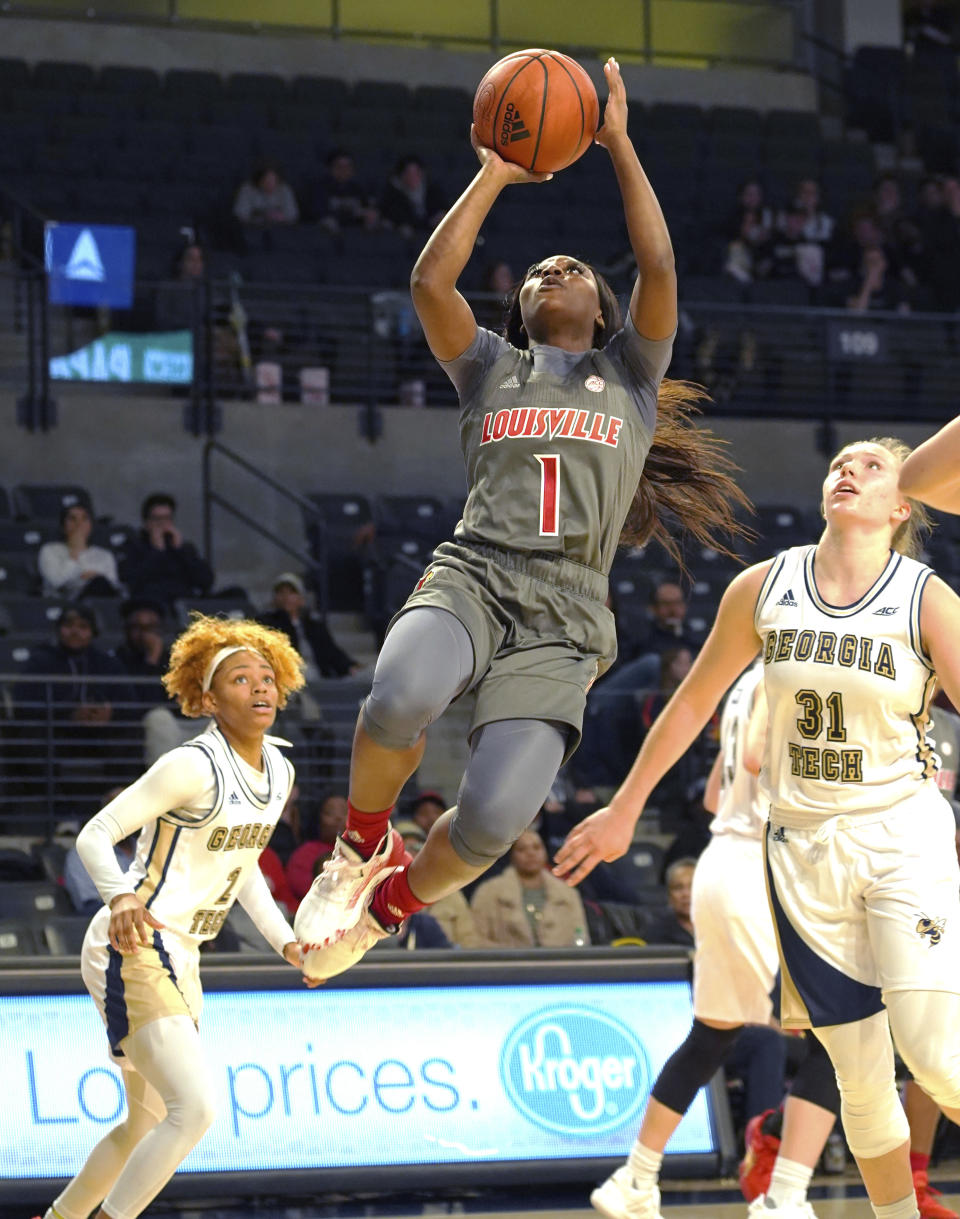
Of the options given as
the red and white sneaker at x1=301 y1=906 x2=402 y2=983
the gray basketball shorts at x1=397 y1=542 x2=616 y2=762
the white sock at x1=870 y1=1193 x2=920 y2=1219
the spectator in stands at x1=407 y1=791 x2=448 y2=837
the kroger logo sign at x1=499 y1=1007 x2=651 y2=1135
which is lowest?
the kroger logo sign at x1=499 y1=1007 x2=651 y2=1135

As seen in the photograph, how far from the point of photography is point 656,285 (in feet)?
13.3

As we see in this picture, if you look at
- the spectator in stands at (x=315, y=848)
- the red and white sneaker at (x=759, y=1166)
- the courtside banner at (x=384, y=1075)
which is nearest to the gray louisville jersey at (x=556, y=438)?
the red and white sneaker at (x=759, y=1166)

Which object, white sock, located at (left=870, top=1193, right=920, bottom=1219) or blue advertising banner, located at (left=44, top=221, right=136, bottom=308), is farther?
blue advertising banner, located at (left=44, top=221, right=136, bottom=308)

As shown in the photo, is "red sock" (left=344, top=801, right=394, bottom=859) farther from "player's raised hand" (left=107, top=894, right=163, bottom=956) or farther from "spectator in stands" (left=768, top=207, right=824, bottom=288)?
"spectator in stands" (left=768, top=207, right=824, bottom=288)

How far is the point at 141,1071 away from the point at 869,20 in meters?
15.3

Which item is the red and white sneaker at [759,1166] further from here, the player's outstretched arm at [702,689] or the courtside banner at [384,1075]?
the player's outstretched arm at [702,689]

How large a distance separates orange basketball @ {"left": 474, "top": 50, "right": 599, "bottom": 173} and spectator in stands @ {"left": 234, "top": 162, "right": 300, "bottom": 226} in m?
10.1

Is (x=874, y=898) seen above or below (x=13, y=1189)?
above

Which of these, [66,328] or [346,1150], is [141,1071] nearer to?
[346,1150]

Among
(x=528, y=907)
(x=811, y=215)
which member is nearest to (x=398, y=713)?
(x=528, y=907)

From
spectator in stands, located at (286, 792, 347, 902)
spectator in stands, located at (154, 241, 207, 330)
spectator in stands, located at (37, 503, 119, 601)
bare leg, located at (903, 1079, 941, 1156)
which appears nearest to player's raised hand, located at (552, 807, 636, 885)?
bare leg, located at (903, 1079, 941, 1156)

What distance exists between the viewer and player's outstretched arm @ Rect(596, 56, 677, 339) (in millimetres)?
3943

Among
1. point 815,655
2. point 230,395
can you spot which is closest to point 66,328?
point 230,395

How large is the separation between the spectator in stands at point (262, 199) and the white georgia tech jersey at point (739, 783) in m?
8.80
